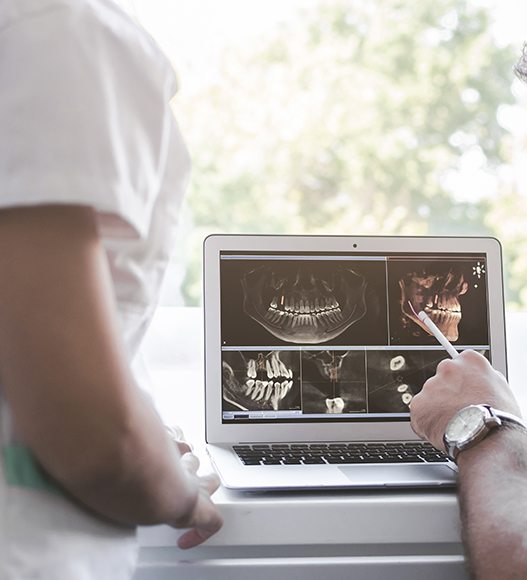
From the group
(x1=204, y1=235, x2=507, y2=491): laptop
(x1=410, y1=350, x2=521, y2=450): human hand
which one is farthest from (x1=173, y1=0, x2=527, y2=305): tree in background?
(x1=410, y1=350, x2=521, y2=450): human hand

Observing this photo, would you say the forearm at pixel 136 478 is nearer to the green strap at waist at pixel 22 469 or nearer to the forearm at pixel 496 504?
the green strap at waist at pixel 22 469

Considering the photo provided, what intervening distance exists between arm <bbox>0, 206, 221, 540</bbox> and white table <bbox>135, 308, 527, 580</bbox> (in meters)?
0.34

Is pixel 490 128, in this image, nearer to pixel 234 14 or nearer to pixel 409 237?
pixel 234 14

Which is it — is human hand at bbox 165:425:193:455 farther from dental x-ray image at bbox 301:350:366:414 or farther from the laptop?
dental x-ray image at bbox 301:350:366:414

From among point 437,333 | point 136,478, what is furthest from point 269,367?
point 136,478

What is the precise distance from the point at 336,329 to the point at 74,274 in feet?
2.63

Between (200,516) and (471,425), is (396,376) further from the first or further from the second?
(200,516)

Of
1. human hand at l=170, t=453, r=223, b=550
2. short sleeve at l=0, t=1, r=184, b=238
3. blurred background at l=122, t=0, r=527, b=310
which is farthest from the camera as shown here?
blurred background at l=122, t=0, r=527, b=310

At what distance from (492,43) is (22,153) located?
18.9 ft

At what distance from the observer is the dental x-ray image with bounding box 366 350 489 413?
1.22m

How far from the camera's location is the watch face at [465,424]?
A: 872 millimetres

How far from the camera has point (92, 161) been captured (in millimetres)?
464

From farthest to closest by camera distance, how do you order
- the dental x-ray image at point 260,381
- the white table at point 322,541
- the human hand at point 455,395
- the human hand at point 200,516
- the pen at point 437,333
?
the dental x-ray image at point 260,381 → the pen at point 437,333 → the human hand at point 455,395 → the white table at point 322,541 → the human hand at point 200,516

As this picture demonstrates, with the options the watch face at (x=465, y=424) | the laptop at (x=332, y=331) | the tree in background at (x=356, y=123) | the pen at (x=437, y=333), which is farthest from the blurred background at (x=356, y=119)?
the watch face at (x=465, y=424)
